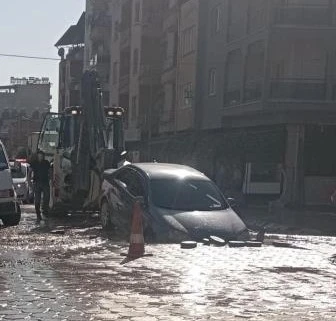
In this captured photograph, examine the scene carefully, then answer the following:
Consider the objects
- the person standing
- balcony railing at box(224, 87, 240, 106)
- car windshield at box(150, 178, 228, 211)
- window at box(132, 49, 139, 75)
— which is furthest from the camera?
window at box(132, 49, 139, 75)

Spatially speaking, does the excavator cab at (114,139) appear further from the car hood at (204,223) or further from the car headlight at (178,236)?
the car headlight at (178,236)

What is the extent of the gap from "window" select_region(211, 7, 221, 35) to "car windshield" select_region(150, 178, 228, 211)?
25.2 metres

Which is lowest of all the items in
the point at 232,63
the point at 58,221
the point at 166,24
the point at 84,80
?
the point at 58,221

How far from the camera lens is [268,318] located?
7121mm

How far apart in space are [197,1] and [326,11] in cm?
1043

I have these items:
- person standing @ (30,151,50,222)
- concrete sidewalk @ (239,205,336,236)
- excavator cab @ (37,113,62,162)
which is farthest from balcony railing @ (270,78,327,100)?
person standing @ (30,151,50,222)

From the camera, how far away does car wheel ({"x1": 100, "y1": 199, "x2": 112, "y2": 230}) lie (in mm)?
15548

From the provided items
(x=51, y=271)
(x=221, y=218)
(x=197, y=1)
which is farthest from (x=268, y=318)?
(x=197, y=1)

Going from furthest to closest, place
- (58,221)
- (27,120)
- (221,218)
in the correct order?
(27,120) → (58,221) → (221,218)

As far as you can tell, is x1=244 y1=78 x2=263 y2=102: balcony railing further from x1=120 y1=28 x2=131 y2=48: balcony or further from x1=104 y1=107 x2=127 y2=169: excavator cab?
x1=120 y1=28 x2=131 y2=48: balcony

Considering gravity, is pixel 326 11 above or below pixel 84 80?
above

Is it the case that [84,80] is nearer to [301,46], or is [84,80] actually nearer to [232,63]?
[301,46]

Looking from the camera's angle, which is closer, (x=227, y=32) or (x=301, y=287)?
(x=301, y=287)

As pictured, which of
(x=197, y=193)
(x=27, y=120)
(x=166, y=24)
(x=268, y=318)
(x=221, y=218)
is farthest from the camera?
(x=27, y=120)
